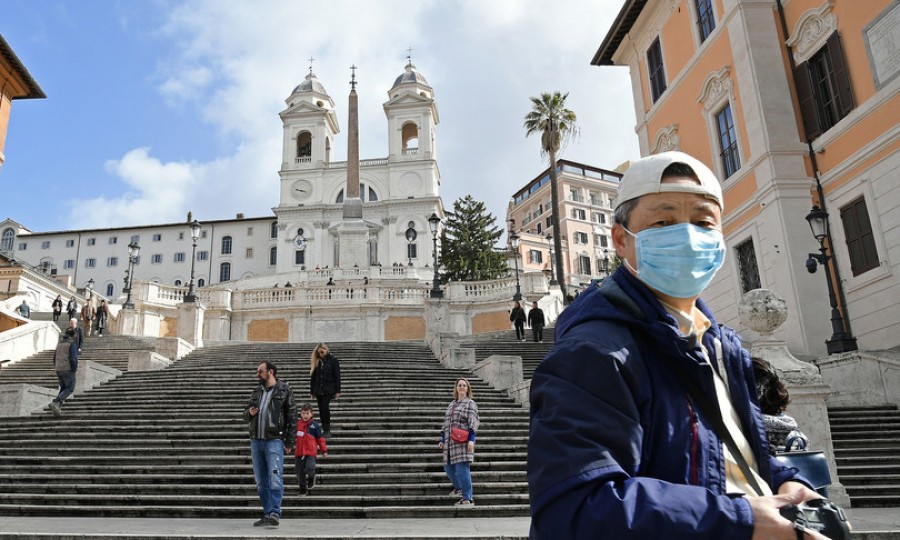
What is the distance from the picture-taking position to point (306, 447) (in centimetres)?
903

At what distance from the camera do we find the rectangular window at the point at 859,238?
49.1 feet

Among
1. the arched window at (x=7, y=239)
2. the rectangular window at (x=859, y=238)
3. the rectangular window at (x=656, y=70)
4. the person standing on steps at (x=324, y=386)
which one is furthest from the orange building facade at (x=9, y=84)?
the arched window at (x=7, y=239)

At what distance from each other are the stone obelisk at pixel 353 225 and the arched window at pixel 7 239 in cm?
Answer: 4955

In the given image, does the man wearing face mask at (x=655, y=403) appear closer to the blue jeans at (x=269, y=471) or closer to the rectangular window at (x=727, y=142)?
the blue jeans at (x=269, y=471)

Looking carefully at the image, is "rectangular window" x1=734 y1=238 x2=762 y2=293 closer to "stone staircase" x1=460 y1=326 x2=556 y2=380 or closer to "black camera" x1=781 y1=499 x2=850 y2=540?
"stone staircase" x1=460 y1=326 x2=556 y2=380

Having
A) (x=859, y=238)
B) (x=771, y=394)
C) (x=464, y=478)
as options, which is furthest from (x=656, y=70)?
(x=771, y=394)

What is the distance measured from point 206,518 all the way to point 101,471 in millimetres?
3101

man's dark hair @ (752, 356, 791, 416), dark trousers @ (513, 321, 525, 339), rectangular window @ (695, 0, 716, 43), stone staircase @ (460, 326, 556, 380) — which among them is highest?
rectangular window @ (695, 0, 716, 43)

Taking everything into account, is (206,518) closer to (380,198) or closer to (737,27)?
(737,27)

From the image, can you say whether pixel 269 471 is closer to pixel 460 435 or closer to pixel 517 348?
pixel 460 435

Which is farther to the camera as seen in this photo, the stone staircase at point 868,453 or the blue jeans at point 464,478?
the stone staircase at point 868,453

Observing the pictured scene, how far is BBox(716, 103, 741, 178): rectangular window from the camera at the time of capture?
64.5 ft

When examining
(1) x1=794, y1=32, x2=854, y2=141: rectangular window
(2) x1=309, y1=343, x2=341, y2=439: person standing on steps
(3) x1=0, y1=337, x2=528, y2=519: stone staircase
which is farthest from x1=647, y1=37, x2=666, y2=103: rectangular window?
(2) x1=309, y1=343, x2=341, y2=439: person standing on steps

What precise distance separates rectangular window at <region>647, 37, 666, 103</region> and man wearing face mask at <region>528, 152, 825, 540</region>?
79.4 ft
